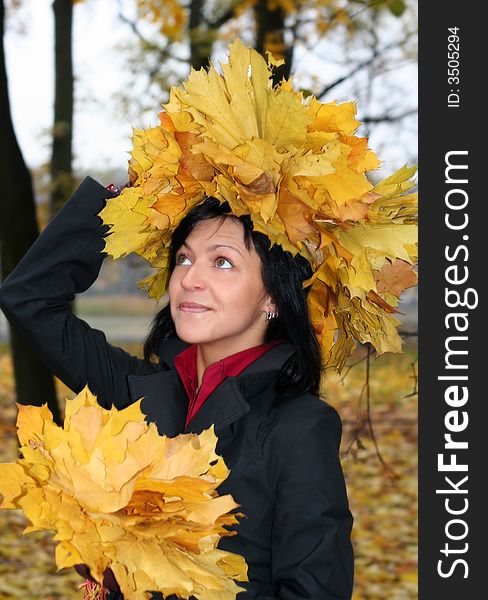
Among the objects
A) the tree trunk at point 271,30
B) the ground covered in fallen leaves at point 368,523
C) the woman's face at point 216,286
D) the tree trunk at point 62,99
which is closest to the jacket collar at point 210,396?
the woman's face at point 216,286

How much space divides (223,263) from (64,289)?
514mm

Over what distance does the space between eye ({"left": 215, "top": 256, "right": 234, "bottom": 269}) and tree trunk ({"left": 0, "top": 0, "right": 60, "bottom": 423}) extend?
11.8 feet

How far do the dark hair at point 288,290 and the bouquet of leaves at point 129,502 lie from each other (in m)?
0.44

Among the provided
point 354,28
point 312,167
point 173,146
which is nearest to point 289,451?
point 312,167

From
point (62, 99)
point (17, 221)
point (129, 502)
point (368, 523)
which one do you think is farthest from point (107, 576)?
point (62, 99)

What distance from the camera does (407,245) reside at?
2.00m

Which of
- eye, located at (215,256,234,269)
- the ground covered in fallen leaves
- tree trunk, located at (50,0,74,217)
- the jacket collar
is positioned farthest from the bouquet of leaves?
tree trunk, located at (50,0,74,217)

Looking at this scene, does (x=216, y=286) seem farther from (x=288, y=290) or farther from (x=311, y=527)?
(x=311, y=527)

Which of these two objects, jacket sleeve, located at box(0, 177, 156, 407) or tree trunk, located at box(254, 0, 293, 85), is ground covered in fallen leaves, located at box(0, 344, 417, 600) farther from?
tree trunk, located at box(254, 0, 293, 85)

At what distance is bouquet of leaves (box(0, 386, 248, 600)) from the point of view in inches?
64.9

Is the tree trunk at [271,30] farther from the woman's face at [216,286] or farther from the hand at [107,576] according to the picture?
the hand at [107,576]

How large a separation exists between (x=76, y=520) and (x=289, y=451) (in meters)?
0.53

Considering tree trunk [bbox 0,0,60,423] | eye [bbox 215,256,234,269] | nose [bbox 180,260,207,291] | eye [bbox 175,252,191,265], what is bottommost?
nose [bbox 180,260,207,291]

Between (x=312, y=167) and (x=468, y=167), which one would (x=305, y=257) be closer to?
(x=312, y=167)
